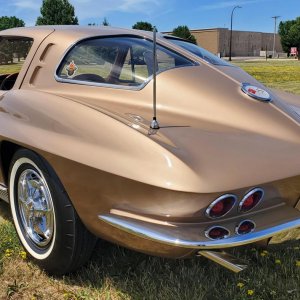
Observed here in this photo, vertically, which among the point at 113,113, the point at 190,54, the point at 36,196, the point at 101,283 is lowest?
the point at 101,283

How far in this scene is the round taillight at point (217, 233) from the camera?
1968mm

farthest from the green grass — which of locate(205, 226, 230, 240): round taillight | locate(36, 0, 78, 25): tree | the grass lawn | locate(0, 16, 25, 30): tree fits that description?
locate(0, 16, 25, 30): tree

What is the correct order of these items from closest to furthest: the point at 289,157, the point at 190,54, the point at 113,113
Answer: the point at 289,157
the point at 113,113
the point at 190,54

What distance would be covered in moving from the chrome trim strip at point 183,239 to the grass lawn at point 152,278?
58 centimetres

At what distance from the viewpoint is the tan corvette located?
1.99m

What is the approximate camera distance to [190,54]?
3029 mm

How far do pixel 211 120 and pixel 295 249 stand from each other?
1199 millimetres

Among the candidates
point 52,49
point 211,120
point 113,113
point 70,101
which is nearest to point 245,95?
point 211,120

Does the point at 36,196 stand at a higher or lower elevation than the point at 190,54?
lower

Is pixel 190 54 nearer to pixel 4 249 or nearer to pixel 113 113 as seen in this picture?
pixel 113 113

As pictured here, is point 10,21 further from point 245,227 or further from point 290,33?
point 245,227

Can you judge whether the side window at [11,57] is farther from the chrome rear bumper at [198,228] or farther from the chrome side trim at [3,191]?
the chrome rear bumper at [198,228]

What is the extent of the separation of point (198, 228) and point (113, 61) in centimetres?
146

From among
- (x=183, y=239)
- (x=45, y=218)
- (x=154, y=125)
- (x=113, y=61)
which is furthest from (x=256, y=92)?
(x=45, y=218)
